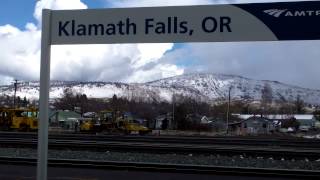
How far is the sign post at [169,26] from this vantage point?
21.0 ft

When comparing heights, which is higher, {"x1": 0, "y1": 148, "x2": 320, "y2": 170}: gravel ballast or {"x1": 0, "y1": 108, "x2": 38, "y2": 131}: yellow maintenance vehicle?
{"x1": 0, "y1": 108, "x2": 38, "y2": 131}: yellow maintenance vehicle

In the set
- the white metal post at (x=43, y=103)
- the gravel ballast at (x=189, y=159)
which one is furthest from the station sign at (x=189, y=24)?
the gravel ballast at (x=189, y=159)

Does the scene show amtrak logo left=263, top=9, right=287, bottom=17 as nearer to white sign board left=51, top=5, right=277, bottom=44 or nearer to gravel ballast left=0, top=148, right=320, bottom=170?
white sign board left=51, top=5, right=277, bottom=44

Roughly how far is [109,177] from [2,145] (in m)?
15.5

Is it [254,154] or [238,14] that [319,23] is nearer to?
[238,14]

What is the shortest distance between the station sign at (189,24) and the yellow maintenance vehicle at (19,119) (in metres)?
51.2

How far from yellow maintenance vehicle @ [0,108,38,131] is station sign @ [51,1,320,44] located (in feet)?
168

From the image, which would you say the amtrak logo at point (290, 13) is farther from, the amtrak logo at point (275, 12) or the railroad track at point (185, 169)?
the railroad track at point (185, 169)

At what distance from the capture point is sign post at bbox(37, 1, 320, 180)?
6.40m

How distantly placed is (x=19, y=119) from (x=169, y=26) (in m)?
52.8

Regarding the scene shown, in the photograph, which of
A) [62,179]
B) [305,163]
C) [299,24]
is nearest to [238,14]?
[299,24]

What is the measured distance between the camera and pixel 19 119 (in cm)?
5712

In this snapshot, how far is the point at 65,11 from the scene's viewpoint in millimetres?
6836

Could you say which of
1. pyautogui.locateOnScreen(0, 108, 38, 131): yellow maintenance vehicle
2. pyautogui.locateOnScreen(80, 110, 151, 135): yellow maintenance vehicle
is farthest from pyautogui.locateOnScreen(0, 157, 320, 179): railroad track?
pyautogui.locateOnScreen(80, 110, 151, 135): yellow maintenance vehicle
